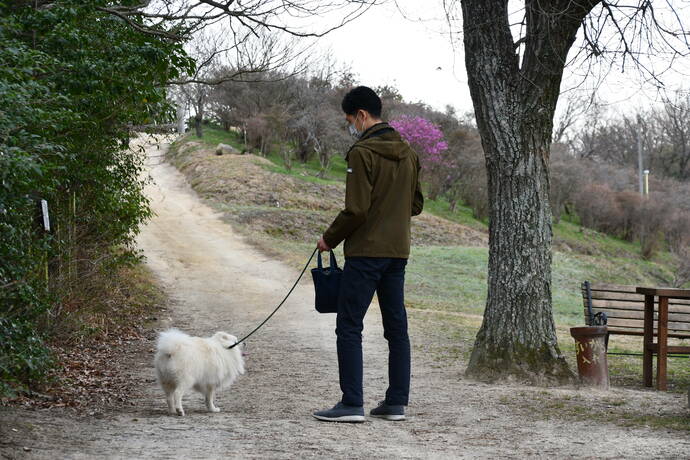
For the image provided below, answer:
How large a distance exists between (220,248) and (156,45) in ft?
46.4

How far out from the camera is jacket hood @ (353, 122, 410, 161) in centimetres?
544

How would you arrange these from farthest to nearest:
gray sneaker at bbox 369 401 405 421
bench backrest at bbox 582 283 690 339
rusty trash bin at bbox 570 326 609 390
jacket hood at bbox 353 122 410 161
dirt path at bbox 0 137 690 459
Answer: bench backrest at bbox 582 283 690 339, rusty trash bin at bbox 570 326 609 390, gray sneaker at bbox 369 401 405 421, jacket hood at bbox 353 122 410 161, dirt path at bbox 0 137 690 459

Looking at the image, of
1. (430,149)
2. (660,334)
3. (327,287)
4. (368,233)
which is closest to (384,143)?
(368,233)

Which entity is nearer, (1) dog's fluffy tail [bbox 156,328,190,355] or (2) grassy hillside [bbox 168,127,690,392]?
(1) dog's fluffy tail [bbox 156,328,190,355]

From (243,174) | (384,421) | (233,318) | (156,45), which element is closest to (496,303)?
(384,421)

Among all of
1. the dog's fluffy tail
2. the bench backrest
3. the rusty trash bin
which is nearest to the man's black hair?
the dog's fluffy tail

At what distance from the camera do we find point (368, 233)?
5.43 metres

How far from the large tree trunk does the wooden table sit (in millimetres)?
974

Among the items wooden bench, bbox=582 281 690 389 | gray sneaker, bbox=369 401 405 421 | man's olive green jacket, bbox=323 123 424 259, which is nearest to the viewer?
man's olive green jacket, bbox=323 123 424 259

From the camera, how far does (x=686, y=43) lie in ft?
25.7

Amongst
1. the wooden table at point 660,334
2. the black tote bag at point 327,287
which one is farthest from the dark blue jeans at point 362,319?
the wooden table at point 660,334

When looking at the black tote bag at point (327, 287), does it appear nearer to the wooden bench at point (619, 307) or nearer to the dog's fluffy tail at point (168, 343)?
the dog's fluffy tail at point (168, 343)

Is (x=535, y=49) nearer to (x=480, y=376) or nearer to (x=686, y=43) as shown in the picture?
(x=686, y=43)

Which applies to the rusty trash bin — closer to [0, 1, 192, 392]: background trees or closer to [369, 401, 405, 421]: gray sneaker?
[369, 401, 405, 421]: gray sneaker
